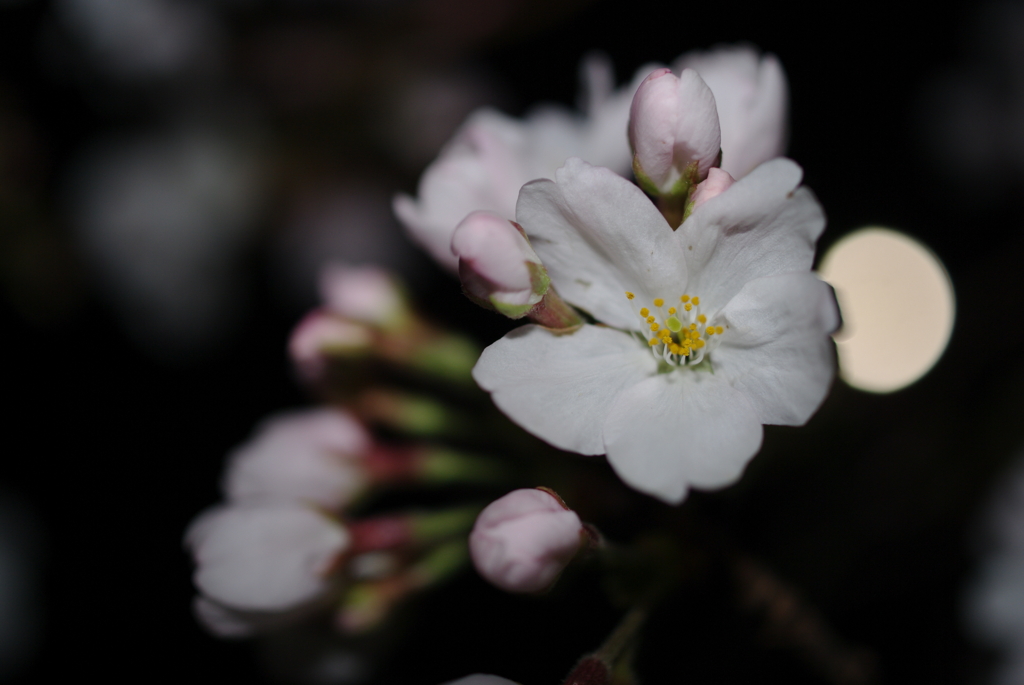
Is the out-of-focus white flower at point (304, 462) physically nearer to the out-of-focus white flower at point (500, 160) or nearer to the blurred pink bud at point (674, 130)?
the out-of-focus white flower at point (500, 160)

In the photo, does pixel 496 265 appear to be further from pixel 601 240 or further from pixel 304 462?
pixel 304 462

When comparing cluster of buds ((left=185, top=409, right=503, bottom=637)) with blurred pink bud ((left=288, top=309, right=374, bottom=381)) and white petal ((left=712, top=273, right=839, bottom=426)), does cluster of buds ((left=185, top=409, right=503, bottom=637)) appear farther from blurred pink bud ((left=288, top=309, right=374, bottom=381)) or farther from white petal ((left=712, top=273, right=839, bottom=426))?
white petal ((left=712, top=273, right=839, bottom=426))

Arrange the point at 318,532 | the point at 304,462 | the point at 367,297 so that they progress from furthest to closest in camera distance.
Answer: the point at 367,297 < the point at 304,462 < the point at 318,532

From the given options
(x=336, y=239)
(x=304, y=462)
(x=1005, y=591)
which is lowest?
(x=1005, y=591)

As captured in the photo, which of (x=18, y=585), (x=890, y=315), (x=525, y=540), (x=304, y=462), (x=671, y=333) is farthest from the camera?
(x=18, y=585)

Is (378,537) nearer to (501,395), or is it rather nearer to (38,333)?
(501,395)

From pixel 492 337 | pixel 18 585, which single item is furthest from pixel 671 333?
pixel 18 585

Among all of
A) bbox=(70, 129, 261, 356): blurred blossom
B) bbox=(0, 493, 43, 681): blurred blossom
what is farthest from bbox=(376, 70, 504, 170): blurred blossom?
bbox=(0, 493, 43, 681): blurred blossom
